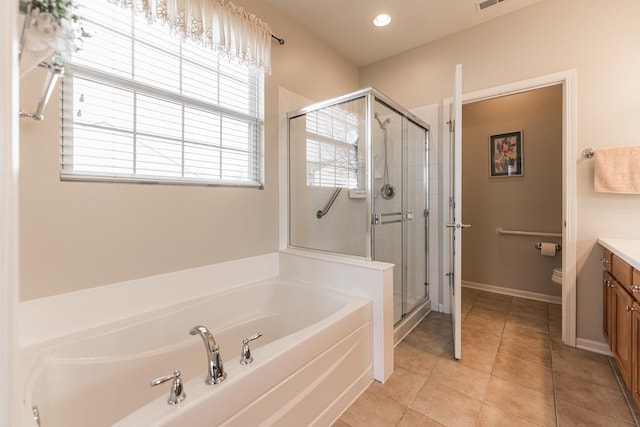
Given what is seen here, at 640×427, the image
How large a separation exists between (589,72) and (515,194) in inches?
58.8

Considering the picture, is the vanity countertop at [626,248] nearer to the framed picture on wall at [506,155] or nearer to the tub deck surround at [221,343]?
the tub deck surround at [221,343]

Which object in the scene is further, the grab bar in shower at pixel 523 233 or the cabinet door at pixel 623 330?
the grab bar in shower at pixel 523 233

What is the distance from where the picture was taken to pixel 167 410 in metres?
0.85

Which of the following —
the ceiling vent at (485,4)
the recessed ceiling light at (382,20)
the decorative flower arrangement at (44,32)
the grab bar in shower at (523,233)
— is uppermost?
the recessed ceiling light at (382,20)

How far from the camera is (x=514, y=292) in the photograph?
3.27m

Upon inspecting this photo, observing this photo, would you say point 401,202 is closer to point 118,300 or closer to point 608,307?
point 608,307

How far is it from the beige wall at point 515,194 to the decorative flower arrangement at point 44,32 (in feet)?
11.5

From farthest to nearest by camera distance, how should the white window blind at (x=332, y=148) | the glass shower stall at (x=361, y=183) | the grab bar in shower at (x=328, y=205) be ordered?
the grab bar in shower at (x=328, y=205)
the white window blind at (x=332, y=148)
the glass shower stall at (x=361, y=183)

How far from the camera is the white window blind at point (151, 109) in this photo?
140 cm

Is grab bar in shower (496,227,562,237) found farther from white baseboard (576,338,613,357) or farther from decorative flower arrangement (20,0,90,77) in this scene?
decorative flower arrangement (20,0,90,77)

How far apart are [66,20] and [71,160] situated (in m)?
0.81

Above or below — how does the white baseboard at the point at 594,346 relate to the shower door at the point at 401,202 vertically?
below

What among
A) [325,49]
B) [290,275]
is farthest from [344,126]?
[290,275]

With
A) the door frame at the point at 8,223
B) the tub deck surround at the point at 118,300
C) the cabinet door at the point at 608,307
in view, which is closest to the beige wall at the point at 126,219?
the tub deck surround at the point at 118,300
